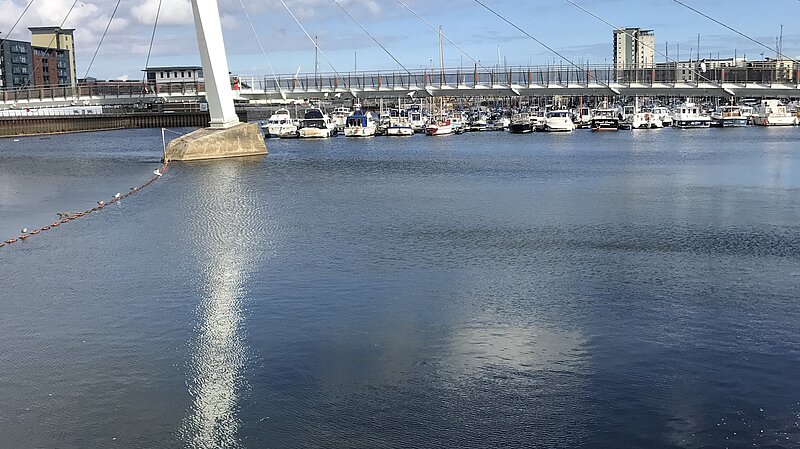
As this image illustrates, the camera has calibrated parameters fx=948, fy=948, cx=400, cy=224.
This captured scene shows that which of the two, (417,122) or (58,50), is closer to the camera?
(417,122)

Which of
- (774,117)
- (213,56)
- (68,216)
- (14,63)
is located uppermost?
(14,63)

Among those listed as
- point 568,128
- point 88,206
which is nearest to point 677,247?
point 88,206

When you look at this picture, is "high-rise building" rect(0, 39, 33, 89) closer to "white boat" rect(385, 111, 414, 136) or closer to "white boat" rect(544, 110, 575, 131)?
"white boat" rect(385, 111, 414, 136)

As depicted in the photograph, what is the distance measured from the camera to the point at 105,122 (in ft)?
339

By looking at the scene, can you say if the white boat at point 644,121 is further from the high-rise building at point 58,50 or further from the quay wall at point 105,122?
the high-rise building at point 58,50

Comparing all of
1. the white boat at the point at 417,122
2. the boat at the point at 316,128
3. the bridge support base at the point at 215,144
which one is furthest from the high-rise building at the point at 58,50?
the bridge support base at the point at 215,144

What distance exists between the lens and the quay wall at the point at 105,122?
87881 millimetres

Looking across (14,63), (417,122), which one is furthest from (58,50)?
(417,122)

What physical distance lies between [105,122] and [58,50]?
213ft

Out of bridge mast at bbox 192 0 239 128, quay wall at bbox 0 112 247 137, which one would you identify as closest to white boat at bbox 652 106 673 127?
quay wall at bbox 0 112 247 137

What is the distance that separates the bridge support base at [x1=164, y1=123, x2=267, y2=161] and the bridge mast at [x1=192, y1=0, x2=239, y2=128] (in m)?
1.08

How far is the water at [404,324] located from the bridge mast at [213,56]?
1363 cm

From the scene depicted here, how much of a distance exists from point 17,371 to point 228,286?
4690mm

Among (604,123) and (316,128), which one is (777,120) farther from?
(316,128)
